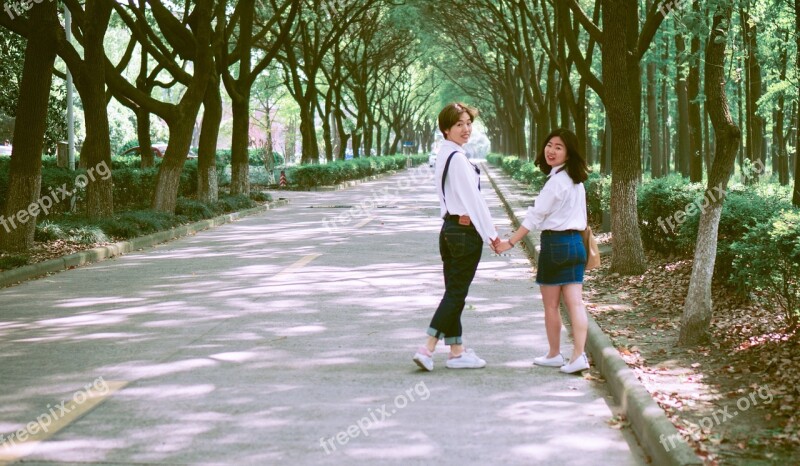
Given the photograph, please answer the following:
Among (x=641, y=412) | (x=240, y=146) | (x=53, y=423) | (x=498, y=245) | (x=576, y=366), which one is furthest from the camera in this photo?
(x=240, y=146)

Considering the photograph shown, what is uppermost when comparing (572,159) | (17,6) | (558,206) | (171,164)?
(17,6)

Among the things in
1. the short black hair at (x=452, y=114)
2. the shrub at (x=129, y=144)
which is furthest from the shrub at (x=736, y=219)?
the shrub at (x=129, y=144)

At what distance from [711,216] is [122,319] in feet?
17.5

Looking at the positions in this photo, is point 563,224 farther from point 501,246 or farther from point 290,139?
point 290,139

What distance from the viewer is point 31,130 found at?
13.4 m

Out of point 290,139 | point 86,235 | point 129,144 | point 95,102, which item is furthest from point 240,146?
point 290,139

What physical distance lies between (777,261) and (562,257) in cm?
169

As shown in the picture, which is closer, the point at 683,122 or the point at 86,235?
the point at 86,235

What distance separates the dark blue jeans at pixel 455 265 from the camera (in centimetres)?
621

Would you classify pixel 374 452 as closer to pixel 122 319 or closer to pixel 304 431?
pixel 304 431

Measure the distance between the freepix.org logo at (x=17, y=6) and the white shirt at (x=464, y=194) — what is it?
9894 millimetres

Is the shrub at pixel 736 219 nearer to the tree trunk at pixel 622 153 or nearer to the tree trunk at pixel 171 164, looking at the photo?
the tree trunk at pixel 622 153

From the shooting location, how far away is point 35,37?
13555mm

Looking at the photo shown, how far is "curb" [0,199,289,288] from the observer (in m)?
11.4
